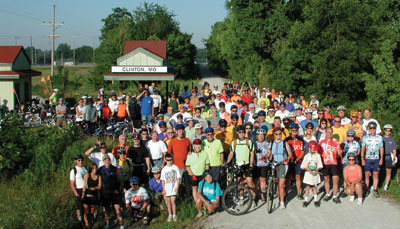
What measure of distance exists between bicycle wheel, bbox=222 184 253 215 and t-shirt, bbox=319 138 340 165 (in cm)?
211

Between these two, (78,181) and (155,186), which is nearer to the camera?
(78,181)

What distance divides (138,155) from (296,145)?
3.76m

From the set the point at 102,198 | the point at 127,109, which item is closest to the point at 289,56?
the point at 127,109

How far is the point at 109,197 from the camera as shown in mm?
8930

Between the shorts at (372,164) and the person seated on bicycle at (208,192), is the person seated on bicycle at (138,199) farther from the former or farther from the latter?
the shorts at (372,164)

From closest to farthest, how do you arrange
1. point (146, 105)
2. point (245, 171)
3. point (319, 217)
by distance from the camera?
1. point (319, 217)
2. point (245, 171)
3. point (146, 105)

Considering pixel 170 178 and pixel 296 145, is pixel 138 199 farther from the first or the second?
pixel 296 145

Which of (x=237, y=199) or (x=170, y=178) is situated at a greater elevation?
(x=170, y=178)

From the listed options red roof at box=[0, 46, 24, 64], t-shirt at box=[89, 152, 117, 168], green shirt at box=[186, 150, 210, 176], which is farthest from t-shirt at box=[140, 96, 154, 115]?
red roof at box=[0, 46, 24, 64]

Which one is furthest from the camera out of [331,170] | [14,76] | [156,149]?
[14,76]

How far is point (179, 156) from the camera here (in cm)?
962

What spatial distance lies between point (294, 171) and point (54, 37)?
143 feet

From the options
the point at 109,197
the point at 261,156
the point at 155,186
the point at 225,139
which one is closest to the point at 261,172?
the point at 261,156

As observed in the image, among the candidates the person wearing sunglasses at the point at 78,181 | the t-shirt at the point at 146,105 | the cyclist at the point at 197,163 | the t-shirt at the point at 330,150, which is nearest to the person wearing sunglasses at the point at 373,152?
the t-shirt at the point at 330,150
